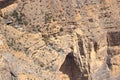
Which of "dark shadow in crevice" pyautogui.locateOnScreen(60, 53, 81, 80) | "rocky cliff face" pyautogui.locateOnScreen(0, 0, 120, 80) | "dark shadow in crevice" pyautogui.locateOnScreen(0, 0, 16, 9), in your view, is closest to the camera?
"rocky cliff face" pyautogui.locateOnScreen(0, 0, 120, 80)

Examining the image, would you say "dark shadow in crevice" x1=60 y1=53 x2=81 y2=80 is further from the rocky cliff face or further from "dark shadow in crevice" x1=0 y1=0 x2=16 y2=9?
"dark shadow in crevice" x1=0 y1=0 x2=16 y2=9

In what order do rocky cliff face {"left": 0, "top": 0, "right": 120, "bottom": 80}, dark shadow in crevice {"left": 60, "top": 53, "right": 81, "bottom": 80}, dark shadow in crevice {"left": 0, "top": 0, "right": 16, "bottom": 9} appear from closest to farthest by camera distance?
1. rocky cliff face {"left": 0, "top": 0, "right": 120, "bottom": 80}
2. dark shadow in crevice {"left": 0, "top": 0, "right": 16, "bottom": 9}
3. dark shadow in crevice {"left": 60, "top": 53, "right": 81, "bottom": 80}

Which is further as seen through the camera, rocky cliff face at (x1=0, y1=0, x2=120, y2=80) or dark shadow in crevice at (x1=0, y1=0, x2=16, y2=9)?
dark shadow in crevice at (x1=0, y1=0, x2=16, y2=9)

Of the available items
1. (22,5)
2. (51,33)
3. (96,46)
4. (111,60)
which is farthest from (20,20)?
(111,60)

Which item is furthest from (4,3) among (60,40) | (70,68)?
(70,68)

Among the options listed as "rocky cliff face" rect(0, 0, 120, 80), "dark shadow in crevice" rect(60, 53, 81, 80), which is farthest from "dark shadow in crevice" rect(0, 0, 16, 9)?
"dark shadow in crevice" rect(60, 53, 81, 80)

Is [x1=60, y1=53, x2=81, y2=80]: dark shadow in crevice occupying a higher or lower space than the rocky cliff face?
lower

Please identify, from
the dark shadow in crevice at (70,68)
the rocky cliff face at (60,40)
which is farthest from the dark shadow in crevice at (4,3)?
the dark shadow in crevice at (70,68)

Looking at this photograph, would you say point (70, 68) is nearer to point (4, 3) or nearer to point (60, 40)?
point (60, 40)
